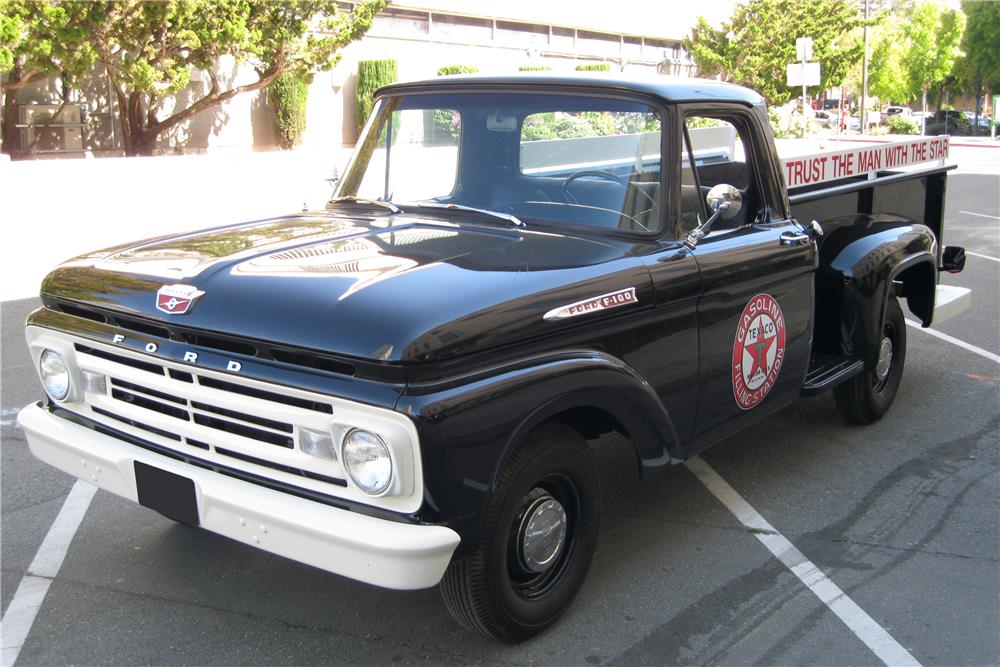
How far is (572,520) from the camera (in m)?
3.61

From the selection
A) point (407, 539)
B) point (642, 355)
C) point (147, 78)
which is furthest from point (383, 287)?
point (147, 78)

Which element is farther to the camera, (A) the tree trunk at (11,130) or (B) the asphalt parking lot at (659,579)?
(A) the tree trunk at (11,130)

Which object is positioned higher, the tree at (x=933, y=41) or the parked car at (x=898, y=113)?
the tree at (x=933, y=41)

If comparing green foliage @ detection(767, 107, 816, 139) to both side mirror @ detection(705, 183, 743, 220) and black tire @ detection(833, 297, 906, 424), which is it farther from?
side mirror @ detection(705, 183, 743, 220)

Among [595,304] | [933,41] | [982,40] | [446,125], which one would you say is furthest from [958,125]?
[595,304]

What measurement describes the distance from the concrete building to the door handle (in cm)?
1199

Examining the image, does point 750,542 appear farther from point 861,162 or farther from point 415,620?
point 861,162

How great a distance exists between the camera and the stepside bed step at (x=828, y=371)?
4.92 meters

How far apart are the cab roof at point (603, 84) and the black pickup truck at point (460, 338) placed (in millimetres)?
17

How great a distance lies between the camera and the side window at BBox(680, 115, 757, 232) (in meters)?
4.09

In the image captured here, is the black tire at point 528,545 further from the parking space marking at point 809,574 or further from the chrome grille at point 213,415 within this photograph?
the parking space marking at point 809,574

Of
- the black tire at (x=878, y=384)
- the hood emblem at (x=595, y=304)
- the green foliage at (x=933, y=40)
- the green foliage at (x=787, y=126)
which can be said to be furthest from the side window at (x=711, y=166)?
the green foliage at (x=933, y=40)

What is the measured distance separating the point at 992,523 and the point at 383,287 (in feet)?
10.3

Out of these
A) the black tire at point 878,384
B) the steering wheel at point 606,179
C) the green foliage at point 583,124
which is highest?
the green foliage at point 583,124
